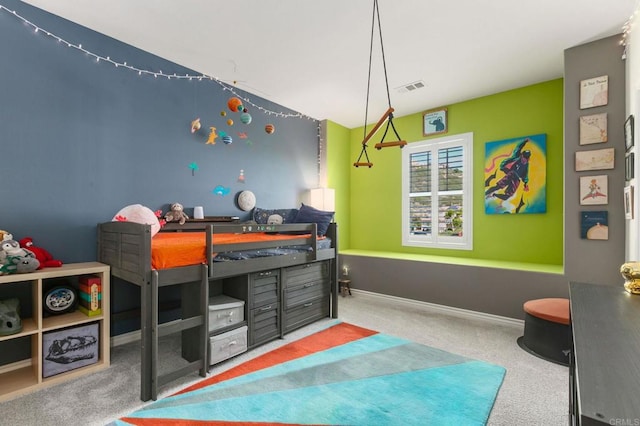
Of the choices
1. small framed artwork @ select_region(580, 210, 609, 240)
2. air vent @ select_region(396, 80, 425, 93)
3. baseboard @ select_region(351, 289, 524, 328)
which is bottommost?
baseboard @ select_region(351, 289, 524, 328)

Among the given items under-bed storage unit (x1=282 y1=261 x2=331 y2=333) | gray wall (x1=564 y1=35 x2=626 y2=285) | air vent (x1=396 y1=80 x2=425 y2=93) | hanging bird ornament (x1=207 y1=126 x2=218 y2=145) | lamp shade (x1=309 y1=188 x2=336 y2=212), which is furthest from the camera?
lamp shade (x1=309 y1=188 x2=336 y2=212)

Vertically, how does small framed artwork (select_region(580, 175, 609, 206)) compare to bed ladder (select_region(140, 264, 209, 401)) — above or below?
above

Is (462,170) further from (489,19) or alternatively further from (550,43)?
(489,19)

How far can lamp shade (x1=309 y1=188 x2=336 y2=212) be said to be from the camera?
436cm

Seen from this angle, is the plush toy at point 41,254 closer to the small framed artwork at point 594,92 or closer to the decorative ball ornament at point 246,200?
the decorative ball ornament at point 246,200

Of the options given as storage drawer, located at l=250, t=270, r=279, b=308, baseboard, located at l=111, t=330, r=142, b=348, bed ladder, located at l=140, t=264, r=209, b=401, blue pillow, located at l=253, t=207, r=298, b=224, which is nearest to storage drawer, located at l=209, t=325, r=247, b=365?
bed ladder, located at l=140, t=264, r=209, b=401

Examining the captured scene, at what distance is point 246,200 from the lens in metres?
3.70

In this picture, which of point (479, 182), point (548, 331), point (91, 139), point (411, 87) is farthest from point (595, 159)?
point (91, 139)

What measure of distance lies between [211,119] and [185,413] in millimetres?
2790

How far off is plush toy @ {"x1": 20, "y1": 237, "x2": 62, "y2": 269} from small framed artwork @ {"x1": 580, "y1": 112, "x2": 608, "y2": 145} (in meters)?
4.48

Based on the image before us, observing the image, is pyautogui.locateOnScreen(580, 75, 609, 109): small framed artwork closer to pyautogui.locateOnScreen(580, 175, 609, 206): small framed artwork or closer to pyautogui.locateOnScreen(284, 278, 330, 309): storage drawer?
pyautogui.locateOnScreen(580, 175, 609, 206): small framed artwork

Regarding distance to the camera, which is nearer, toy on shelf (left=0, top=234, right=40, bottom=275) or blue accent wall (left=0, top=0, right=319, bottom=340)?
toy on shelf (left=0, top=234, right=40, bottom=275)

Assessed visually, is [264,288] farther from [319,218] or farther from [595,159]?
[595,159]

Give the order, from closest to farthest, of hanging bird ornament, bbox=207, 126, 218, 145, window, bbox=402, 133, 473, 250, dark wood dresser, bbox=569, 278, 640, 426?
dark wood dresser, bbox=569, 278, 640, 426, hanging bird ornament, bbox=207, 126, 218, 145, window, bbox=402, 133, 473, 250
